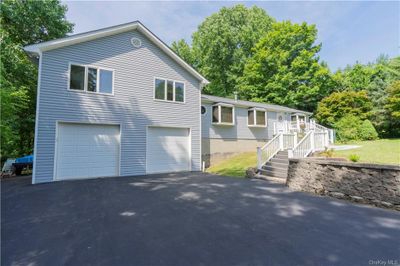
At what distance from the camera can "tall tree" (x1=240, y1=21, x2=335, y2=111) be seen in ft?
76.7

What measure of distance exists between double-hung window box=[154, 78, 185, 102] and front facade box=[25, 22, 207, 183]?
5cm

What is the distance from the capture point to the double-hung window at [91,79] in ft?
28.9

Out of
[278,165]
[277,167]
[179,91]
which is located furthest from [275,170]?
[179,91]

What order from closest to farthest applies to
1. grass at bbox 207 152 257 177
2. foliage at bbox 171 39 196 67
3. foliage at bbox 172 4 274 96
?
grass at bbox 207 152 257 177
foliage at bbox 172 4 274 96
foliage at bbox 171 39 196 67

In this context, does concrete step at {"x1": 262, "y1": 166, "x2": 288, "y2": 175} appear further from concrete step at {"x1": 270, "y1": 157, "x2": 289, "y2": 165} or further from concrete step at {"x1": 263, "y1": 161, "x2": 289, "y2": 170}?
concrete step at {"x1": 270, "y1": 157, "x2": 289, "y2": 165}

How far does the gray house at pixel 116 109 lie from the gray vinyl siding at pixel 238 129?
9.9 inches

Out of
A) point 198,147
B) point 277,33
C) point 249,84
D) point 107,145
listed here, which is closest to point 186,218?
point 107,145

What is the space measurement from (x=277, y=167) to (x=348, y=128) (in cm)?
1333

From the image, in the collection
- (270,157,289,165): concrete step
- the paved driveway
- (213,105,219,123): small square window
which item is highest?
(213,105,219,123): small square window

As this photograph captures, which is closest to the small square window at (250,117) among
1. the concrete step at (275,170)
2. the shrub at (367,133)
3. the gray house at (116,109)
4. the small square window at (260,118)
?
the small square window at (260,118)

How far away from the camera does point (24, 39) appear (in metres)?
14.8

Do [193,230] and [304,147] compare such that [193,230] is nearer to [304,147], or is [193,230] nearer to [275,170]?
[275,170]

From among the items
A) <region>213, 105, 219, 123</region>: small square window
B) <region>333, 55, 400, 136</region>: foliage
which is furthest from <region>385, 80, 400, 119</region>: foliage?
<region>213, 105, 219, 123</region>: small square window

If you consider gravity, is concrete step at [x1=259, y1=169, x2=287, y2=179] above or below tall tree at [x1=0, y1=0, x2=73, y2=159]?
below
